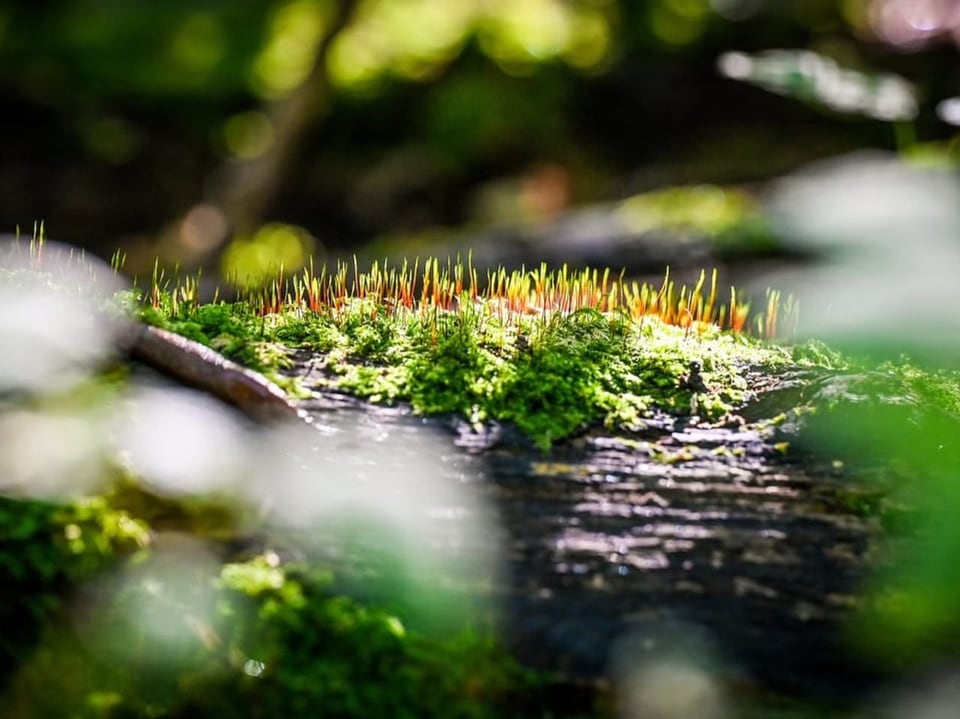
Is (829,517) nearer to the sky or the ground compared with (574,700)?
nearer to the sky

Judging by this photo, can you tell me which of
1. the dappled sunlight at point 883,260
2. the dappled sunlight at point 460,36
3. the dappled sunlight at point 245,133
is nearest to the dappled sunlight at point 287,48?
the dappled sunlight at point 245,133

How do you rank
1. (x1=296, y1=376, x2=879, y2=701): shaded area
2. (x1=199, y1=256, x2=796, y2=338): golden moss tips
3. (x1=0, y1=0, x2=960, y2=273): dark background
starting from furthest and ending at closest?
(x1=0, y1=0, x2=960, y2=273): dark background → (x1=199, y1=256, x2=796, y2=338): golden moss tips → (x1=296, y1=376, x2=879, y2=701): shaded area

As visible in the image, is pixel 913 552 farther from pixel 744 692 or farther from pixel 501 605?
pixel 501 605

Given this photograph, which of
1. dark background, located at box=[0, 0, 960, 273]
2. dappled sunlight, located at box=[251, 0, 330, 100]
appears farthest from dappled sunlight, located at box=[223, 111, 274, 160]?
dappled sunlight, located at box=[251, 0, 330, 100]

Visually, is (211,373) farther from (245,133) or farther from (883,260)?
(245,133)

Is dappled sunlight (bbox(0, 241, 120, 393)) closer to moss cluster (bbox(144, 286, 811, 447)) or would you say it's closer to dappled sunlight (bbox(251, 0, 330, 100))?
moss cluster (bbox(144, 286, 811, 447))

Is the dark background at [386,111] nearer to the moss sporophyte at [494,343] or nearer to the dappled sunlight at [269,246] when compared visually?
the dappled sunlight at [269,246]

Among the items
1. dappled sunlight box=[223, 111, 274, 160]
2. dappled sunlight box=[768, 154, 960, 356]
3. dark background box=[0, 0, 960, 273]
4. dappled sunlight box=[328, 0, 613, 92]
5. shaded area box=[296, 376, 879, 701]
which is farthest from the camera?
dappled sunlight box=[328, 0, 613, 92]

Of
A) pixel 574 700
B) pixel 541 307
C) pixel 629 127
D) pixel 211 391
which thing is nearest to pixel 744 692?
pixel 574 700

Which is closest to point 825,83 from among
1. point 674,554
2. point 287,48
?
point 674,554
